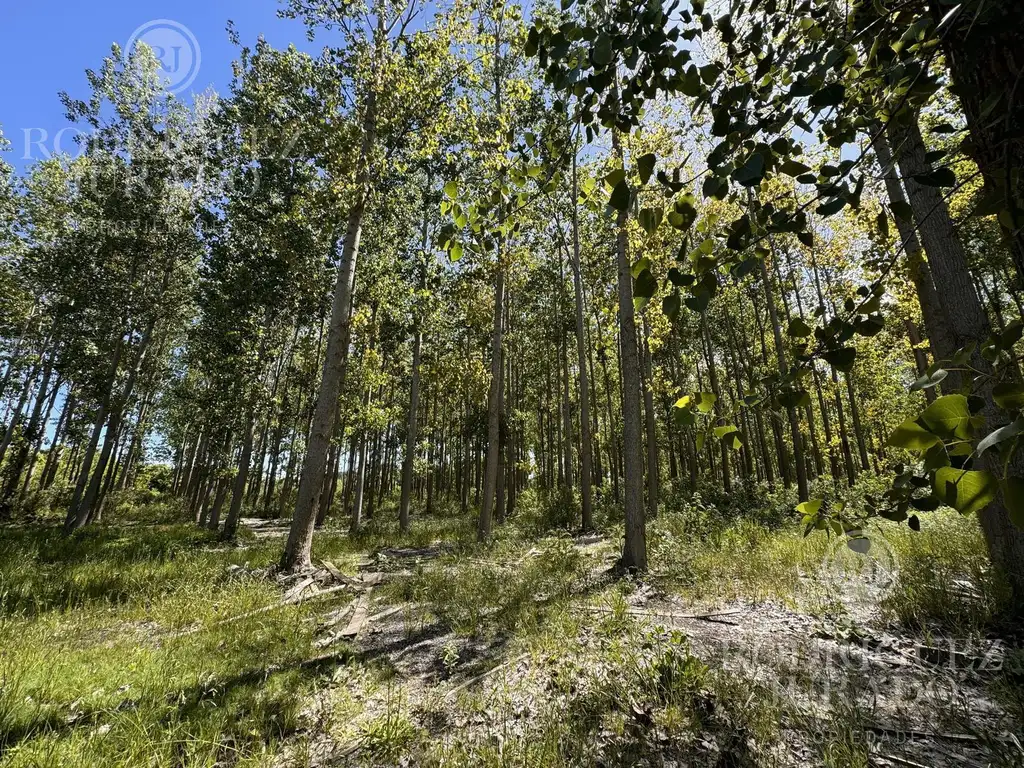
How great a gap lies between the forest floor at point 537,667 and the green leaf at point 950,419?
2.66 metres

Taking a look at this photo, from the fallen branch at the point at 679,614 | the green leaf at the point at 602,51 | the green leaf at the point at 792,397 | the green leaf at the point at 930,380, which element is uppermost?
the green leaf at the point at 602,51

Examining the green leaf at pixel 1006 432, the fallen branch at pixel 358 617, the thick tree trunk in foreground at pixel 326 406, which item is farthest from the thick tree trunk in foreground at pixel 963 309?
the thick tree trunk in foreground at pixel 326 406

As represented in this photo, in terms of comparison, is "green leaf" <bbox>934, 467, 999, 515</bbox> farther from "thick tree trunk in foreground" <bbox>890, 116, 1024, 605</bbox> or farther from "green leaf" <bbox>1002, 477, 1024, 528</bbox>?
"thick tree trunk in foreground" <bbox>890, 116, 1024, 605</bbox>

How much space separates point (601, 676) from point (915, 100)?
12.9 ft

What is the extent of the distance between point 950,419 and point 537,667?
13.4 ft

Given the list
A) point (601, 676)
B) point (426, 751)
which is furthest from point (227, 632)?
point (601, 676)

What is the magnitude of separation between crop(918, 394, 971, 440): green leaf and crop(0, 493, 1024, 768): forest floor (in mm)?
2661

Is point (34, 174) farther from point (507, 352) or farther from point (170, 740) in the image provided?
point (170, 740)

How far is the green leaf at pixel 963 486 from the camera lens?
0.59 metres

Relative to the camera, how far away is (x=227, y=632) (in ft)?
16.1

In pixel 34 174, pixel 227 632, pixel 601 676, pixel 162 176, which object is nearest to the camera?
pixel 601 676

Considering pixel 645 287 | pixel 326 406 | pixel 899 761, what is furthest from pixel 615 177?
pixel 326 406

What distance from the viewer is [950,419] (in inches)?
24.4

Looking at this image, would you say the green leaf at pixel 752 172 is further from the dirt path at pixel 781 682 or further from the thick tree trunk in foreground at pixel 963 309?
the thick tree trunk in foreground at pixel 963 309
